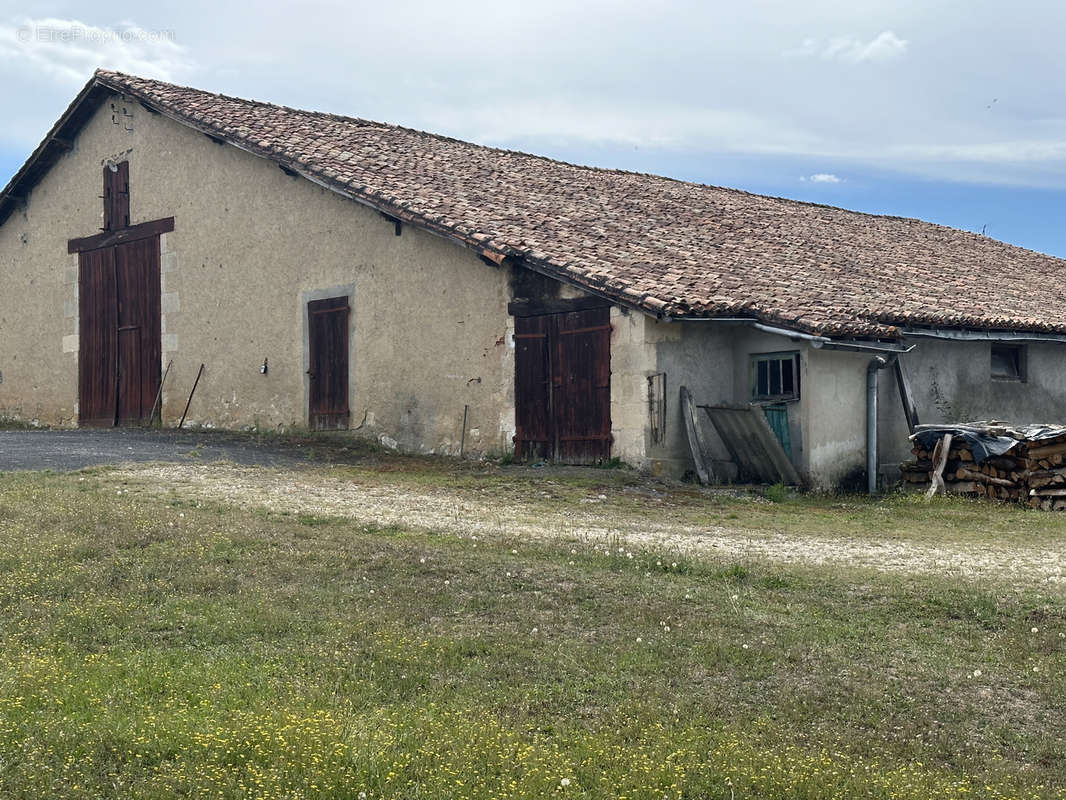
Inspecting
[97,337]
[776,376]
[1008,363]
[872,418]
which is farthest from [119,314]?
[1008,363]

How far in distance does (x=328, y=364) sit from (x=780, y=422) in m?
7.33

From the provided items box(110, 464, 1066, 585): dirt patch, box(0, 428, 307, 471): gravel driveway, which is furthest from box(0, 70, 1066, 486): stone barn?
box(110, 464, 1066, 585): dirt patch

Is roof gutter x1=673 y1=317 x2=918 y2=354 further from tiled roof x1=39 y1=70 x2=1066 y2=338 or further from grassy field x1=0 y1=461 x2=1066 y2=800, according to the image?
grassy field x1=0 y1=461 x2=1066 y2=800

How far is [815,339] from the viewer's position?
1441 centimetres

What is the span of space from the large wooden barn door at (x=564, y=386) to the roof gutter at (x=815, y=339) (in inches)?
51.6

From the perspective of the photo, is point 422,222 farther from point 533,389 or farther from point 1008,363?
point 1008,363

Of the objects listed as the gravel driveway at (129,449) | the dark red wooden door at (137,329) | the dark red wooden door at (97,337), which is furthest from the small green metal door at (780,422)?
the dark red wooden door at (97,337)

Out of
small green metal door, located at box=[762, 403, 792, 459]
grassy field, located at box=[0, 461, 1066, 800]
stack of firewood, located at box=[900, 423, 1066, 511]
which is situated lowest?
grassy field, located at box=[0, 461, 1066, 800]

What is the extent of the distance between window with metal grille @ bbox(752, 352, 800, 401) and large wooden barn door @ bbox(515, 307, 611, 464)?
206 centimetres

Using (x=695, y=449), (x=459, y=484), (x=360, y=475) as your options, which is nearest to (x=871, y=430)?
(x=695, y=449)

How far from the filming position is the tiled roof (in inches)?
613

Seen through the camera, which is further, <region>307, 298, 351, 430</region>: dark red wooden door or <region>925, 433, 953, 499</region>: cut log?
<region>307, 298, 351, 430</region>: dark red wooden door

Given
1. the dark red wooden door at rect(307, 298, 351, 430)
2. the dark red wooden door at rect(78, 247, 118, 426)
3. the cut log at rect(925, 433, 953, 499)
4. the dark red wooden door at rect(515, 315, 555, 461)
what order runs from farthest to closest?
the dark red wooden door at rect(78, 247, 118, 426) → the dark red wooden door at rect(307, 298, 351, 430) → the dark red wooden door at rect(515, 315, 555, 461) → the cut log at rect(925, 433, 953, 499)

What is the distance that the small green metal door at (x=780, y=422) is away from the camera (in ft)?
50.8
